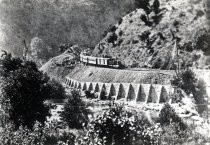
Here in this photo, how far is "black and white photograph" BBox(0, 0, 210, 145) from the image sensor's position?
25.2 metres

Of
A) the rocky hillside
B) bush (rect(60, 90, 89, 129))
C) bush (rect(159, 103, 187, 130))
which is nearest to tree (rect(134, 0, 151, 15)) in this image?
the rocky hillside

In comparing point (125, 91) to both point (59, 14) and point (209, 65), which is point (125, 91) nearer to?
point (209, 65)

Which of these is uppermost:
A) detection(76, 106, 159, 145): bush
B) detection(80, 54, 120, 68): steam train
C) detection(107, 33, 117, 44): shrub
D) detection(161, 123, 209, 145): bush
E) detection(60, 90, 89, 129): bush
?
detection(107, 33, 117, 44): shrub

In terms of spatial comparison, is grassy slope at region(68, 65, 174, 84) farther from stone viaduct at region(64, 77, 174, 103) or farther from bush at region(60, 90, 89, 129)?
bush at region(60, 90, 89, 129)

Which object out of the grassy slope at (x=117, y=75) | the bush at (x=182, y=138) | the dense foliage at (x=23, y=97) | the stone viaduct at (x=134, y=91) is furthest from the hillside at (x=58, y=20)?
the bush at (x=182, y=138)

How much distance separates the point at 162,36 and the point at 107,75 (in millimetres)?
18534

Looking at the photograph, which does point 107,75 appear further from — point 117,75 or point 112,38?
point 112,38

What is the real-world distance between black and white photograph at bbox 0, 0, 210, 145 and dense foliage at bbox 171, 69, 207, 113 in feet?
0.48

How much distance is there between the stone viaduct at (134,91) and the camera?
52.4 m

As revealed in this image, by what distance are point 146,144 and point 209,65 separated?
42.4 m

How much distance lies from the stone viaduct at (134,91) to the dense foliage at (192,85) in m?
2.28

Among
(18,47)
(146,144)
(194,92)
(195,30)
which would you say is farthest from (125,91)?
(18,47)

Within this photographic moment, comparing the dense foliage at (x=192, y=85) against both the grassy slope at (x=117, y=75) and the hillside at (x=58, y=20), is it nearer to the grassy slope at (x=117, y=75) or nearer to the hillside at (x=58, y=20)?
the grassy slope at (x=117, y=75)

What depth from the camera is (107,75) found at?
6556cm
